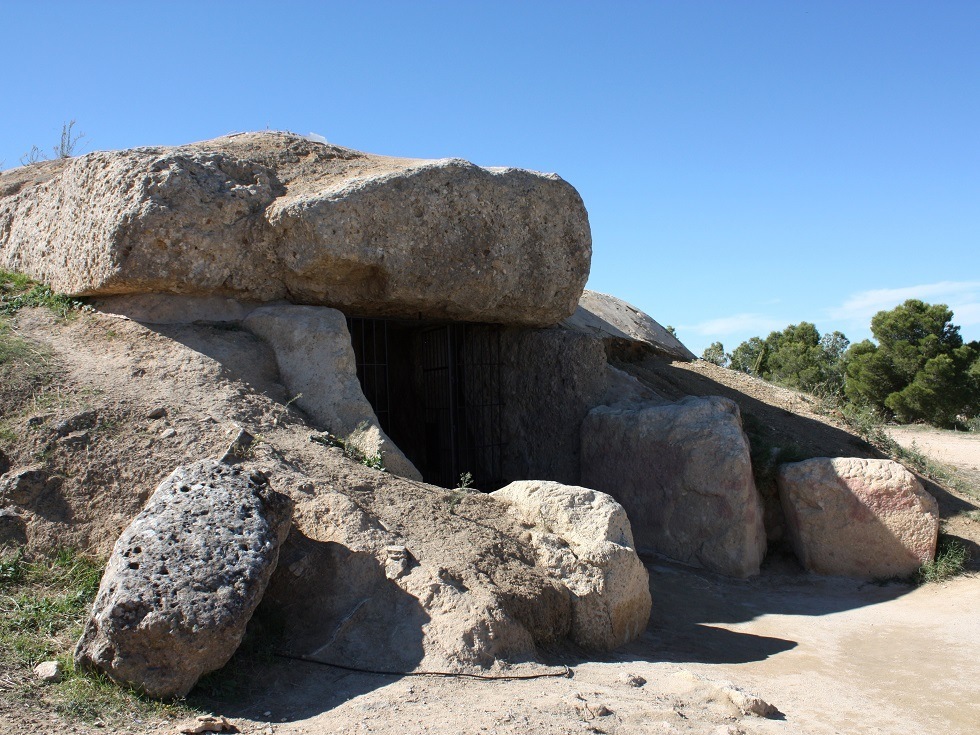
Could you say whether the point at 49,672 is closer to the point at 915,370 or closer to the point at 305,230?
the point at 305,230

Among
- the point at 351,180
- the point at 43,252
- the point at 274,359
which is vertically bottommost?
the point at 274,359

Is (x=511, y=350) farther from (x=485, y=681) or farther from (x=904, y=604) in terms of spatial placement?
(x=485, y=681)

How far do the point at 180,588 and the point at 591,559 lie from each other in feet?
7.00

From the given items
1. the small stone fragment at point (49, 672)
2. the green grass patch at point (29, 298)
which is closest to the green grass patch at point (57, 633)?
the small stone fragment at point (49, 672)

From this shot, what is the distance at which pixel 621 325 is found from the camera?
9.55m

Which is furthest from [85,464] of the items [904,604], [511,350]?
[904,604]

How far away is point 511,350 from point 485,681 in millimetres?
4391

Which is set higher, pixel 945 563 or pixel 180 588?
pixel 180 588

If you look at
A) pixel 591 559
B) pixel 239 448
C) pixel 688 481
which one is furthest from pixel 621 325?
pixel 239 448

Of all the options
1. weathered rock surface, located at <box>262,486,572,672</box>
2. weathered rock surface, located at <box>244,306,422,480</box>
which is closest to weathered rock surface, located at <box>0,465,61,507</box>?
weathered rock surface, located at <box>262,486,572,672</box>

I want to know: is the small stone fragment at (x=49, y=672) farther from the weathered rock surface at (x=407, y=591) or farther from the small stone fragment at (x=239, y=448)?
A: the small stone fragment at (x=239, y=448)

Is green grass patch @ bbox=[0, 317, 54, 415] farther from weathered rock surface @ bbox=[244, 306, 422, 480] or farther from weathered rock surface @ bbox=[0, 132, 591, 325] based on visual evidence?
weathered rock surface @ bbox=[244, 306, 422, 480]

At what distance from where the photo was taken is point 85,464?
438 centimetres

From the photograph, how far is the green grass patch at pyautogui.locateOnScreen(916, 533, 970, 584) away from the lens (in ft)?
19.4
